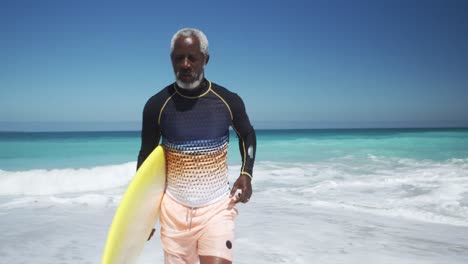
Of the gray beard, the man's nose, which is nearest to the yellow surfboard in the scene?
the gray beard

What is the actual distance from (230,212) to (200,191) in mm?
191

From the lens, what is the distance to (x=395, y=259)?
12.8 ft

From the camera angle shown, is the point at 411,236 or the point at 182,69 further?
the point at 411,236

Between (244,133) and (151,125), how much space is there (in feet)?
1.66

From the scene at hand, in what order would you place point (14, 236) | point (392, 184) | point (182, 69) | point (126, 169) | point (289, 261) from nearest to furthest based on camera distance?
point (182, 69) < point (289, 261) < point (14, 236) < point (392, 184) < point (126, 169)

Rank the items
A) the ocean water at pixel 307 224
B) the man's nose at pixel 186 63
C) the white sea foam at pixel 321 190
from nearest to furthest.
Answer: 1. the man's nose at pixel 186 63
2. the ocean water at pixel 307 224
3. the white sea foam at pixel 321 190

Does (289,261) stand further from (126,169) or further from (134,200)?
(126,169)

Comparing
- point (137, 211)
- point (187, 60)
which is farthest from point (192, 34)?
point (137, 211)

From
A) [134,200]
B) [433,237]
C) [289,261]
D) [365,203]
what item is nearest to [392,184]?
[365,203]

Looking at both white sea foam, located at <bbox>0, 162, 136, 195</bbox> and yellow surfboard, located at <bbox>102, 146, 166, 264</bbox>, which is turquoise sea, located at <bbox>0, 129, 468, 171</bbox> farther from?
yellow surfboard, located at <bbox>102, 146, 166, 264</bbox>

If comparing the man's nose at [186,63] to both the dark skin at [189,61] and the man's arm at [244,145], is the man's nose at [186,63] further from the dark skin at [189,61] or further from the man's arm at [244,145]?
the man's arm at [244,145]

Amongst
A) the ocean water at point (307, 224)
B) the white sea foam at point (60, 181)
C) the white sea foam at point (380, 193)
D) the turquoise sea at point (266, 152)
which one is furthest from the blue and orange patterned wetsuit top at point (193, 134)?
the turquoise sea at point (266, 152)

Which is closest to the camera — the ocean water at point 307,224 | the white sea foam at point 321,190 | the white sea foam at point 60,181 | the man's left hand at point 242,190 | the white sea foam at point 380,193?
the man's left hand at point 242,190

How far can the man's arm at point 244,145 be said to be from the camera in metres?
2.15
